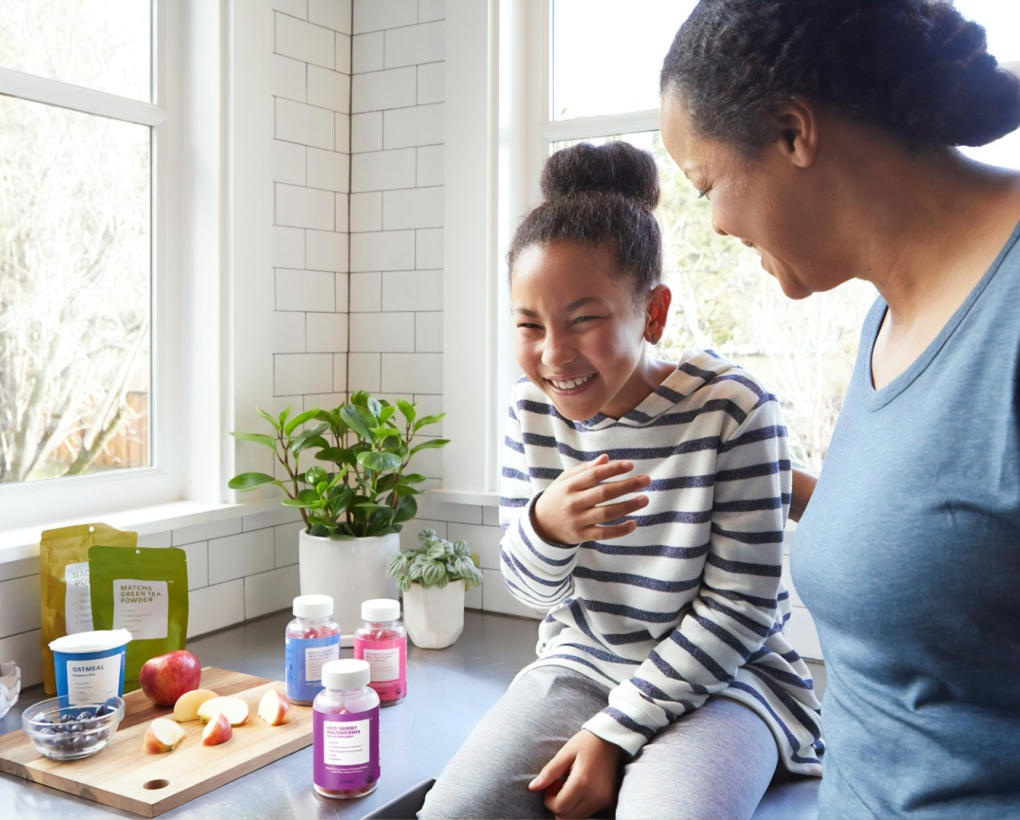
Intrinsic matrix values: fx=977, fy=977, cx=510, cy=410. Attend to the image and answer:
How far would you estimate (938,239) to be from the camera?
804 mm

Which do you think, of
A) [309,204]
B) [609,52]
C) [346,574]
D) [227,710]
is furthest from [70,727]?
[609,52]

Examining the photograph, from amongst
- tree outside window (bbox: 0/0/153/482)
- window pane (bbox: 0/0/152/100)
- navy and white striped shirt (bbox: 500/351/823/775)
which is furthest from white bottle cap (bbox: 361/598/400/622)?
window pane (bbox: 0/0/152/100)

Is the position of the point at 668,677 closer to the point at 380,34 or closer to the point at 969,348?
the point at 969,348

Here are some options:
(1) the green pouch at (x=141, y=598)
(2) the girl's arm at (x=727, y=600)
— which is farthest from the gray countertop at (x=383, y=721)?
(2) the girl's arm at (x=727, y=600)

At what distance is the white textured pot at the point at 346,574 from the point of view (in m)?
1.96

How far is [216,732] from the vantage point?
145 centimetres

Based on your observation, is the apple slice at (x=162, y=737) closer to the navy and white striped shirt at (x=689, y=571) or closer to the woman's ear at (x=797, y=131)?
the navy and white striped shirt at (x=689, y=571)

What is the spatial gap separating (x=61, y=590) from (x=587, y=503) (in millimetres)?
1078

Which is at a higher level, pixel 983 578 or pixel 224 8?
pixel 224 8

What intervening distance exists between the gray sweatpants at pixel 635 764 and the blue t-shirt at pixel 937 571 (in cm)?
25

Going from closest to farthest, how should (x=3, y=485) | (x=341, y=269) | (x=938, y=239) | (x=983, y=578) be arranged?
(x=983, y=578) < (x=938, y=239) < (x=3, y=485) < (x=341, y=269)

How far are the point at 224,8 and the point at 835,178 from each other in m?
1.64

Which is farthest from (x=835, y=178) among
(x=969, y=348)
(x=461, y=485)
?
(x=461, y=485)

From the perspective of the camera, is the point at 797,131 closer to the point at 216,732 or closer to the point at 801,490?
the point at 801,490
